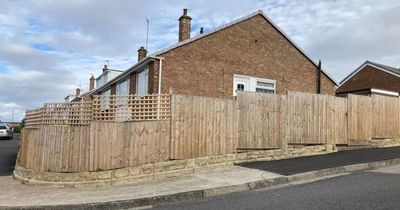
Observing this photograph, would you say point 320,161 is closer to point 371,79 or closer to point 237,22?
point 237,22

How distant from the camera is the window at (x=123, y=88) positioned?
22.2 metres

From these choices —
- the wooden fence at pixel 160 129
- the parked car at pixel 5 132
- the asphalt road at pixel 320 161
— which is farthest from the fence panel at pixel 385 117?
the parked car at pixel 5 132

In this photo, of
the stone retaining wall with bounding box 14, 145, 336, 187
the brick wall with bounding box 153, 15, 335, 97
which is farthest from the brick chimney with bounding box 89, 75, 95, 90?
the stone retaining wall with bounding box 14, 145, 336, 187

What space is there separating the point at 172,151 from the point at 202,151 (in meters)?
1.00

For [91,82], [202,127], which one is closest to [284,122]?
[202,127]

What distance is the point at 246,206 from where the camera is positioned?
26.0 feet

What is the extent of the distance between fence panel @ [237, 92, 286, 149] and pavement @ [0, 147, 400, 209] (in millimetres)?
886

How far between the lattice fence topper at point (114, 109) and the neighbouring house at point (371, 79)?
2245 centimetres

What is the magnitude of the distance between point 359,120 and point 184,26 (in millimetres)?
9495

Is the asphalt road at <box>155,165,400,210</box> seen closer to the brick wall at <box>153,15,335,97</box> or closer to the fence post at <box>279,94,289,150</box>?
the fence post at <box>279,94,289,150</box>

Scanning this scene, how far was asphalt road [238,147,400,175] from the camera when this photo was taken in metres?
11.7

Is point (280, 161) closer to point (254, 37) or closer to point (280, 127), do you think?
point (280, 127)

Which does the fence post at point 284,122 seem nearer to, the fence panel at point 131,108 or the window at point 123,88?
the fence panel at point 131,108

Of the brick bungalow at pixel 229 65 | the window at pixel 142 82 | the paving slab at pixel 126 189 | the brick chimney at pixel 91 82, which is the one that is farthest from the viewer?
Answer: the brick chimney at pixel 91 82
